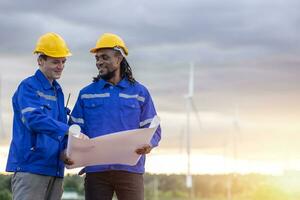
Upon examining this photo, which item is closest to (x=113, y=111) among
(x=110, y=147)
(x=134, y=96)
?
(x=134, y=96)

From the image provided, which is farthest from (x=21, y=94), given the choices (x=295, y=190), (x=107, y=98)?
(x=295, y=190)

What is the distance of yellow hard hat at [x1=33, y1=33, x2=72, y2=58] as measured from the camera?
36.1 ft

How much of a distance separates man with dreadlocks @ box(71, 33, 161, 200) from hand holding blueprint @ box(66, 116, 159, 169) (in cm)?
18

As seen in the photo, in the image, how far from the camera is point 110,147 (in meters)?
11.3

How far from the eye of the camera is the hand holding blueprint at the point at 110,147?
35.9 ft

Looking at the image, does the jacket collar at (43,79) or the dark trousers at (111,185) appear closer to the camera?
the jacket collar at (43,79)

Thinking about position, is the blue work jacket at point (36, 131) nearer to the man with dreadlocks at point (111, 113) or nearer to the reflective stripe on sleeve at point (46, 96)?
the reflective stripe on sleeve at point (46, 96)

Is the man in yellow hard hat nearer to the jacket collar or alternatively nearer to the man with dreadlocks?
the jacket collar

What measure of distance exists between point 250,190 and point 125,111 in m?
77.4

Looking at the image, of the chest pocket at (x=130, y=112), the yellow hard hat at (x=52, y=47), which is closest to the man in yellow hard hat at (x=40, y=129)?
the yellow hard hat at (x=52, y=47)

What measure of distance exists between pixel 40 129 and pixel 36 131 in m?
0.06

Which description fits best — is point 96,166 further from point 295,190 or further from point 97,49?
point 295,190

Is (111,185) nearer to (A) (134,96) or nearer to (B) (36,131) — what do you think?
(A) (134,96)

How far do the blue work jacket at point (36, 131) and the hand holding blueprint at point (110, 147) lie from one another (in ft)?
0.60
